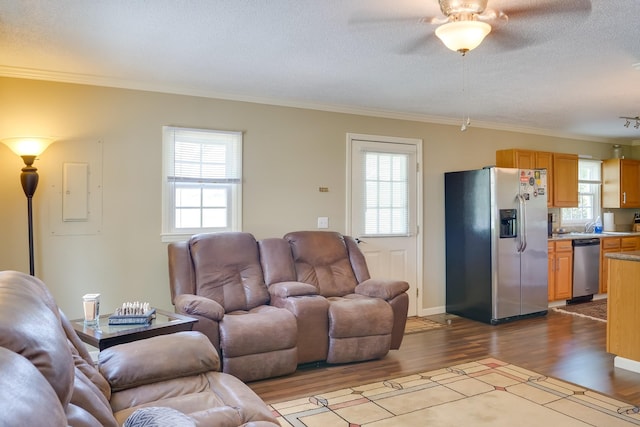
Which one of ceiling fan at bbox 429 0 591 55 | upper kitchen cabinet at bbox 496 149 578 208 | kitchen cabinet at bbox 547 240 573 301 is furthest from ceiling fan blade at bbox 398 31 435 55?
kitchen cabinet at bbox 547 240 573 301

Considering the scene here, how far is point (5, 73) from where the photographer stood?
360 cm

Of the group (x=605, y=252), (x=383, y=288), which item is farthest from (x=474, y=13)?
(x=605, y=252)

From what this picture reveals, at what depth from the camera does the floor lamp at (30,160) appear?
342 cm

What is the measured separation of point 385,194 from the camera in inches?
211

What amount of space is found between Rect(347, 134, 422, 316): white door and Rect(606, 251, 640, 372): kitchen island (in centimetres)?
213

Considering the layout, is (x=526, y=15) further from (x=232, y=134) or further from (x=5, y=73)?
(x=5, y=73)

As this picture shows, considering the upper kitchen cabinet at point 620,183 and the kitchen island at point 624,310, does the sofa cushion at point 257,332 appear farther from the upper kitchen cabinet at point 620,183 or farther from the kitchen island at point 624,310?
the upper kitchen cabinet at point 620,183

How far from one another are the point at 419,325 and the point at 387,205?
136 cm

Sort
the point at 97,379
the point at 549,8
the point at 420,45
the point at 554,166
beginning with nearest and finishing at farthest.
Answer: the point at 97,379 < the point at 549,8 < the point at 420,45 < the point at 554,166

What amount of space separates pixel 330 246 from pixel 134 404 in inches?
109

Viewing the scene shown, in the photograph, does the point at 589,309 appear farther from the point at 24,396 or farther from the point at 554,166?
the point at 24,396

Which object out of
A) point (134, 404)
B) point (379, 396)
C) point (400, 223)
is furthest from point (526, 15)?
point (400, 223)

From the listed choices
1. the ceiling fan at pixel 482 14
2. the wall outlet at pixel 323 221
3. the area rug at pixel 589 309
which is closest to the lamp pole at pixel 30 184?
the wall outlet at pixel 323 221

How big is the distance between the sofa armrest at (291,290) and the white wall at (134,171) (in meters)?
0.84
